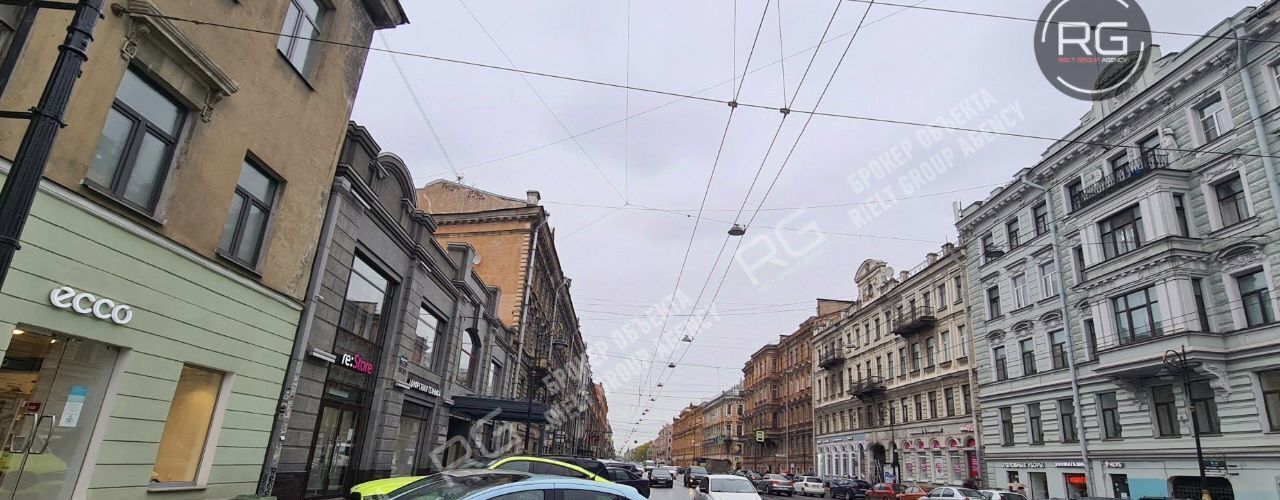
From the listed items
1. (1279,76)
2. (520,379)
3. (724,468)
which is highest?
(1279,76)

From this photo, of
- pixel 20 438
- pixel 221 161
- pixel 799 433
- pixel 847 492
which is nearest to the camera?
pixel 20 438

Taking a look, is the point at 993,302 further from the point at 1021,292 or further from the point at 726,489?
the point at 726,489

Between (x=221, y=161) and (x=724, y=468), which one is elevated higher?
(x=221, y=161)

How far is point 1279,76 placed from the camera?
19.0 m

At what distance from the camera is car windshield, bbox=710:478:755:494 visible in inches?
671

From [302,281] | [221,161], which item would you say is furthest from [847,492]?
[221,161]

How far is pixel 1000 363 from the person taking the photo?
105 ft

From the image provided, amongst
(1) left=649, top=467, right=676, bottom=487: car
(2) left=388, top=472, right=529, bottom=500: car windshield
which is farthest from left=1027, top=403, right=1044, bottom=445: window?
(2) left=388, top=472, right=529, bottom=500: car windshield

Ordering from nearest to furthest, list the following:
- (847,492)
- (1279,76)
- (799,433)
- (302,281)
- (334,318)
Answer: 1. (302,281)
2. (334,318)
3. (1279,76)
4. (847,492)
5. (799,433)

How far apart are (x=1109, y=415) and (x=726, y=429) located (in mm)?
76535

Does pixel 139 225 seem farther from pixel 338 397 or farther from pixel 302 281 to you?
pixel 338 397

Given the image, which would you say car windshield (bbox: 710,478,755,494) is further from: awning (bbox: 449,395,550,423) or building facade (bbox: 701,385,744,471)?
building facade (bbox: 701,385,744,471)

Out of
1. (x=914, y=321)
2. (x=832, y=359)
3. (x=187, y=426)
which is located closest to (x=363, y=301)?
(x=187, y=426)

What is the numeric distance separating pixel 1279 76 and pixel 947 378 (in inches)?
865
